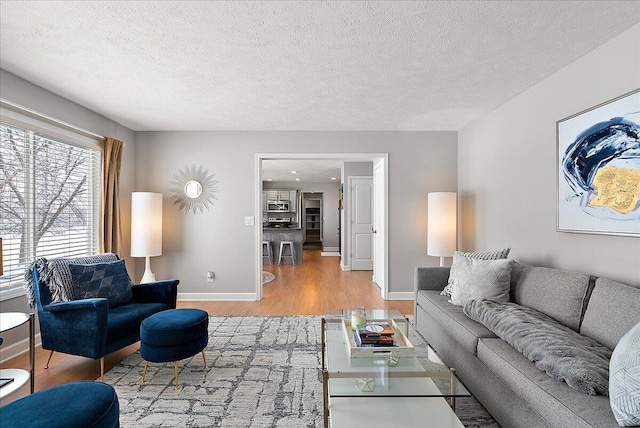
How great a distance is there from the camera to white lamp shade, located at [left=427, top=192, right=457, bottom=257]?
13.8 feet

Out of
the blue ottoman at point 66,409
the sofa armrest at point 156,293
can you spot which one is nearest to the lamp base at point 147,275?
the sofa armrest at point 156,293

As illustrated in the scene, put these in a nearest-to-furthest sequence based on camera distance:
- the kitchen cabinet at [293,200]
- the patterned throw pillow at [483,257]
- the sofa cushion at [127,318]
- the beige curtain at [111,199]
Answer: the sofa cushion at [127,318] → the patterned throw pillow at [483,257] → the beige curtain at [111,199] → the kitchen cabinet at [293,200]

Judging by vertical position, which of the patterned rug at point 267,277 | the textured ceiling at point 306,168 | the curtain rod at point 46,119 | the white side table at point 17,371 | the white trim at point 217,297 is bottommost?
the patterned rug at point 267,277

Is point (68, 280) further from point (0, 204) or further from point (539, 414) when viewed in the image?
point (539, 414)

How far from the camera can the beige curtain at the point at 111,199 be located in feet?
13.2

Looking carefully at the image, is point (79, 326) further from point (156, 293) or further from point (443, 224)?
point (443, 224)

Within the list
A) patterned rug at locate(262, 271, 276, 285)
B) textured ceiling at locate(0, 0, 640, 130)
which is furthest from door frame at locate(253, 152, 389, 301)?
patterned rug at locate(262, 271, 276, 285)

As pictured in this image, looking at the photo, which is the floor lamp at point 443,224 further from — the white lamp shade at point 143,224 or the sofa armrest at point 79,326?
the white lamp shade at point 143,224

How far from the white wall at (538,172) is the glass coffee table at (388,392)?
5.17 ft

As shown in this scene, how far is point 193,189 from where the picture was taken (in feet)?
15.6

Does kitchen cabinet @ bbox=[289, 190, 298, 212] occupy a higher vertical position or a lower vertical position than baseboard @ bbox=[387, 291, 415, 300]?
higher

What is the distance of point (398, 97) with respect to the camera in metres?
3.47

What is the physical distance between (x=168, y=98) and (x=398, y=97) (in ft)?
8.09

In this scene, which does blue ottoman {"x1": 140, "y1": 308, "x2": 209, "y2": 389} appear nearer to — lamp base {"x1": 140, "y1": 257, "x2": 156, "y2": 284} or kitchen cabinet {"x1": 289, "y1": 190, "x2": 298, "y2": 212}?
lamp base {"x1": 140, "y1": 257, "x2": 156, "y2": 284}
